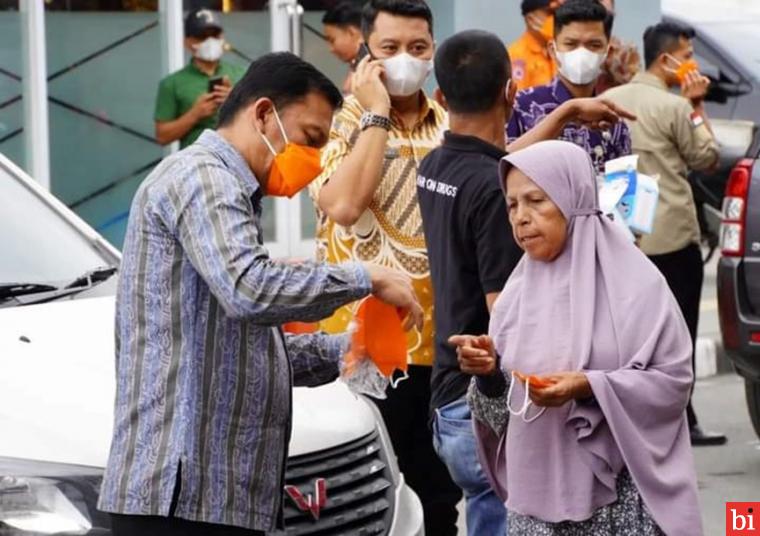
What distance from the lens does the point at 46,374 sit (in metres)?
4.38

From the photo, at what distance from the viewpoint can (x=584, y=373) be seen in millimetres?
3977

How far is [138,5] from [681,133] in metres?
4.49

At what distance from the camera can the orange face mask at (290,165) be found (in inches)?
150

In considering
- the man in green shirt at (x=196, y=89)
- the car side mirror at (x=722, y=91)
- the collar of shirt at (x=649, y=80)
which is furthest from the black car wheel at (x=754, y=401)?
the car side mirror at (x=722, y=91)

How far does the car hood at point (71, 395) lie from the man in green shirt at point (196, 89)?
458cm

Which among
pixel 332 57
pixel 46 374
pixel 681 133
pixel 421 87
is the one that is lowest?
pixel 332 57

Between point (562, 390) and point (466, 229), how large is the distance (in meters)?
0.82

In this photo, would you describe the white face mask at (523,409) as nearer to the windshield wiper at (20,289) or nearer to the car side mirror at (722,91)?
the windshield wiper at (20,289)

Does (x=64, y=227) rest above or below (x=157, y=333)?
below

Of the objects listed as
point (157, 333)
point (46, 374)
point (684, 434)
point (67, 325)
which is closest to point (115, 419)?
point (157, 333)

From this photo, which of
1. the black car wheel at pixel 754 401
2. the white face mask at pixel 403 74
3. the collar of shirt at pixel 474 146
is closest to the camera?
the collar of shirt at pixel 474 146

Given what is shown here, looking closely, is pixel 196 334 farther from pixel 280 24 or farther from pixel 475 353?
pixel 280 24

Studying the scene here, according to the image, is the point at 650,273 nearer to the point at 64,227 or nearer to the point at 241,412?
the point at 241,412

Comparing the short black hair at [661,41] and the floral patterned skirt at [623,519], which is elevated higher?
the floral patterned skirt at [623,519]
